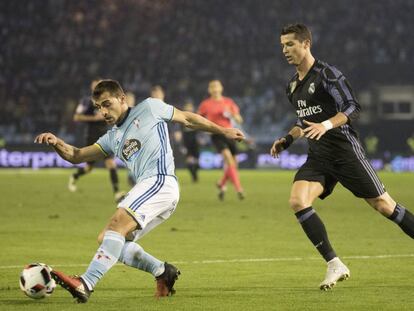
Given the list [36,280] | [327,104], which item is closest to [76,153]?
[36,280]

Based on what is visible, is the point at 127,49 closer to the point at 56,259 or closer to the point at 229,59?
the point at 229,59

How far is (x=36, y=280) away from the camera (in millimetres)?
7230

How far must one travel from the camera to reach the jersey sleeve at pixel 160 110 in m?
7.89

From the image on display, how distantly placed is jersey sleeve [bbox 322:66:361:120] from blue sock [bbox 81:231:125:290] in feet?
7.37

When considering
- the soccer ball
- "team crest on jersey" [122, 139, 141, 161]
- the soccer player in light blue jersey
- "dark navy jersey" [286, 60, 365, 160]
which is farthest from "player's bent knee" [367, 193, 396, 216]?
the soccer ball

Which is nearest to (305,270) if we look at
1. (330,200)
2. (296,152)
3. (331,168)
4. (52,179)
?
(331,168)

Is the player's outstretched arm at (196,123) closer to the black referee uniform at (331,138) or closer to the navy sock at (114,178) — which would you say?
the black referee uniform at (331,138)

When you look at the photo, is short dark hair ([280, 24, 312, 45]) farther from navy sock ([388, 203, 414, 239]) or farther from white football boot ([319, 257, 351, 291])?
white football boot ([319, 257, 351, 291])

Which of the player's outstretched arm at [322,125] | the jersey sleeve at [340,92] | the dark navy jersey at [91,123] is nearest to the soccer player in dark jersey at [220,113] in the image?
the dark navy jersey at [91,123]

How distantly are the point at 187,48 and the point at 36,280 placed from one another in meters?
40.8

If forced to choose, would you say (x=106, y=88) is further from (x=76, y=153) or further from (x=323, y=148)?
(x=323, y=148)

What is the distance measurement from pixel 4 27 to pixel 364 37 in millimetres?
17224

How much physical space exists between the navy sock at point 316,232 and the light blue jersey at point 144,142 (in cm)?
144

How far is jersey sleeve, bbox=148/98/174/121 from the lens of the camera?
7.89 metres
